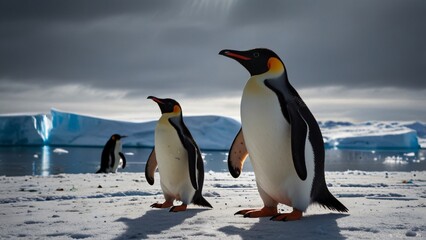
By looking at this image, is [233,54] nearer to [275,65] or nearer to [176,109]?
[275,65]

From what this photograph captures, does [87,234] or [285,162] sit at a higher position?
[285,162]

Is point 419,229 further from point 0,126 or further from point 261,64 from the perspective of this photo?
point 0,126

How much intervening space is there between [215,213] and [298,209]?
0.82 m

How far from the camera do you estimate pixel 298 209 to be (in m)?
3.89

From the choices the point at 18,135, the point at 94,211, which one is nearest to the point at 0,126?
the point at 18,135

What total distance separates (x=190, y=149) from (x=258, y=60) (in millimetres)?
1364

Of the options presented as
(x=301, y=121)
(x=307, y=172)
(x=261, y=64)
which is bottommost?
(x=307, y=172)

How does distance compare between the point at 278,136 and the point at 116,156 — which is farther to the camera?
the point at 116,156

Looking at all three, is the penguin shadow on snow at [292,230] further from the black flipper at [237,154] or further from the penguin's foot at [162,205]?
the penguin's foot at [162,205]

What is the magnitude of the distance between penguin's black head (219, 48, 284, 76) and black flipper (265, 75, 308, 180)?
134mm

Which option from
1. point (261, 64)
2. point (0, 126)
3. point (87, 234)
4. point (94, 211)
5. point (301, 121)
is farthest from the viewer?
point (0, 126)

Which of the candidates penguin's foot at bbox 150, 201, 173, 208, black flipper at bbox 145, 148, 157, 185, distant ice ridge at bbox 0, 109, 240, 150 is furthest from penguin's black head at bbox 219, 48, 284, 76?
distant ice ridge at bbox 0, 109, 240, 150

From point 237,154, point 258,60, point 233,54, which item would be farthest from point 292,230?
point 233,54

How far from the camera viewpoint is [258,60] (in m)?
4.16
